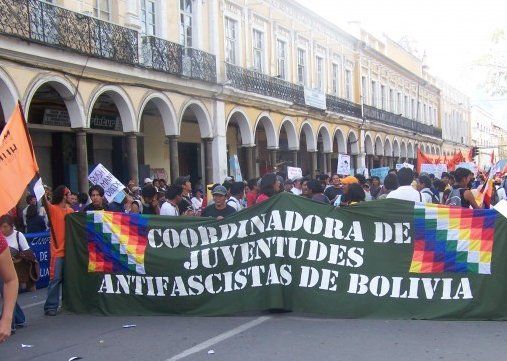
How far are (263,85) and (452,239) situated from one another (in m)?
19.5

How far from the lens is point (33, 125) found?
17984 millimetres

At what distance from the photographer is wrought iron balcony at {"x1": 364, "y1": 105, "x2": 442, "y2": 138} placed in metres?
40.3

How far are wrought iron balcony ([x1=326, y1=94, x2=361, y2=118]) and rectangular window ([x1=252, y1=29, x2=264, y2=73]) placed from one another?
710cm

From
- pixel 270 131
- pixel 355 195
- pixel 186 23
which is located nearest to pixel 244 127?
pixel 270 131

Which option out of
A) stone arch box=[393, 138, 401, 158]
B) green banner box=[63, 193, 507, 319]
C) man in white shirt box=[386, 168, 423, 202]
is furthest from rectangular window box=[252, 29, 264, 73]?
stone arch box=[393, 138, 401, 158]

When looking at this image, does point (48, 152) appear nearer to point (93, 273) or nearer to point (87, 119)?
point (87, 119)

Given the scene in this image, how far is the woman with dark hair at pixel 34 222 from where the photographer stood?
11922 millimetres

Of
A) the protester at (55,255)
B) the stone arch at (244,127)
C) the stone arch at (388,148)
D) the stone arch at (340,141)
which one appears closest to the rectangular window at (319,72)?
the stone arch at (340,141)

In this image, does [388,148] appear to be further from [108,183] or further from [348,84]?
[108,183]

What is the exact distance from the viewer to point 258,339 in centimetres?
647

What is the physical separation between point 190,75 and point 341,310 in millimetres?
14898

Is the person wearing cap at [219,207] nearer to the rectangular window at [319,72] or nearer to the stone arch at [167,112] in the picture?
the stone arch at [167,112]

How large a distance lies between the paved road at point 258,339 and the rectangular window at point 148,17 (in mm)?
13199

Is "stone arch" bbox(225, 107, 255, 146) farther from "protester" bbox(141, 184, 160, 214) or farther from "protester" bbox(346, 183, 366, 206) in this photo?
"protester" bbox(346, 183, 366, 206)
